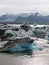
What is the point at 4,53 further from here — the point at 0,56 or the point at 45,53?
the point at 45,53

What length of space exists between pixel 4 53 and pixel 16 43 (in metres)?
1.82

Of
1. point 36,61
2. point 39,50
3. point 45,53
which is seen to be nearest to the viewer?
point 36,61

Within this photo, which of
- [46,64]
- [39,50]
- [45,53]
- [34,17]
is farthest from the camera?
[34,17]

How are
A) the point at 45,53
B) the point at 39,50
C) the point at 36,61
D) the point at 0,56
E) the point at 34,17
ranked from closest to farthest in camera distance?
the point at 36,61
the point at 0,56
the point at 45,53
the point at 39,50
the point at 34,17

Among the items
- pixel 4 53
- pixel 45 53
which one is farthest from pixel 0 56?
pixel 45 53

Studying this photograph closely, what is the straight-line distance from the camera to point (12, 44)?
27312 millimetres

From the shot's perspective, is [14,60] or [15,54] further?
[15,54]

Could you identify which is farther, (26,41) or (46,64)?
(26,41)

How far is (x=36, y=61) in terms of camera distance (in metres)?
22.9

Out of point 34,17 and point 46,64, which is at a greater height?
point 46,64

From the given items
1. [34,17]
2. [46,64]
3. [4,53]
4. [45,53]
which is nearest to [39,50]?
[45,53]

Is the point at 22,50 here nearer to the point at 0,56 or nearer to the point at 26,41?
the point at 26,41

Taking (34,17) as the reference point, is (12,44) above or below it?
above

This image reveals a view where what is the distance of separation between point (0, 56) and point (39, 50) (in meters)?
5.08
